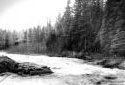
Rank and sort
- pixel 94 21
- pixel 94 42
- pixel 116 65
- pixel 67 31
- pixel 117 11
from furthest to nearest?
pixel 67 31 < pixel 94 21 < pixel 94 42 < pixel 117 11 < pixel 116 65

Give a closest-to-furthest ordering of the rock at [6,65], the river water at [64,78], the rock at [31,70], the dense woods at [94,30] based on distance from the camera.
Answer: the river water at [64,78]
the rock at [31,70]
the rock at [6,65]
the dense woods at [94,30]

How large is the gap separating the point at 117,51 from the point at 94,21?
52.9 feet

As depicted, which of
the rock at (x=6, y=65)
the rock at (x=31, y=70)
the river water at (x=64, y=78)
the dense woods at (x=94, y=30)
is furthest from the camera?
the dense woods at (x=94, y=30)

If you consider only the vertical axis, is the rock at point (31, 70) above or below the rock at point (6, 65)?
below

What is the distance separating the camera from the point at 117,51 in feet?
72.7

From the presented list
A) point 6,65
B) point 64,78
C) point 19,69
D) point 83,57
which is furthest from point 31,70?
point 83,57

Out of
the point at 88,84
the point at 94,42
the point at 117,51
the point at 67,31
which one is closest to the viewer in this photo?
the point at 88,84

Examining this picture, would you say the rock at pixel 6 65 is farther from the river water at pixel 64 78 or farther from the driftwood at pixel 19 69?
the river water at pixel 64 78

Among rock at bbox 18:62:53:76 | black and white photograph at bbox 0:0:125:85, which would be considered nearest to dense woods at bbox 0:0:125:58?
black and white photograph at bbox 0:0:125:85

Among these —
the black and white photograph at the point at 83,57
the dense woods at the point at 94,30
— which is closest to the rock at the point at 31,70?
the black and white photograph at the point at 83,57


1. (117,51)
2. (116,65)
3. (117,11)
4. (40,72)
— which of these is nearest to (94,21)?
(117,11)

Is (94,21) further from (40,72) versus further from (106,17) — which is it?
(40,72)

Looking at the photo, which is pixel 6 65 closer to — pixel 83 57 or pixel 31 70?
pixel 31 70

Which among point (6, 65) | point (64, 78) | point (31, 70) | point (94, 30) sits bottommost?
point (64, 78)
